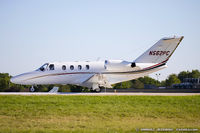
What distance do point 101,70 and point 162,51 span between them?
6.33 m

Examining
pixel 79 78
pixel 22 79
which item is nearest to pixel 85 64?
pixel 79 78

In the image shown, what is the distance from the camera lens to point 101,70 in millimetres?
28531

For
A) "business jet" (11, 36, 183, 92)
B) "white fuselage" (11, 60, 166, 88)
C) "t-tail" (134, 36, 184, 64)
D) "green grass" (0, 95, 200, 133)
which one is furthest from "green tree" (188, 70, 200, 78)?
"green grass" (0, 95, 200, 133)

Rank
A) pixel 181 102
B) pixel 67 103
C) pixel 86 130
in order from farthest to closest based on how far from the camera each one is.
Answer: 1. pixel 181 102
2. pixel 67 103
3. pixel 86 130

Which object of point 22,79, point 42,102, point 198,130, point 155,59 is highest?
point 155,59

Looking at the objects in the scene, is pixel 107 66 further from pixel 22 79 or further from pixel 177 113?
pixel 177 113

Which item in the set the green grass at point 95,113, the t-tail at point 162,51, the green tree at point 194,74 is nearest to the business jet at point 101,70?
the t-tail at point 162,51

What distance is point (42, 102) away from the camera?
60.8 feet

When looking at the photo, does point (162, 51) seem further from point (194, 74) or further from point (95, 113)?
point (194, 74)

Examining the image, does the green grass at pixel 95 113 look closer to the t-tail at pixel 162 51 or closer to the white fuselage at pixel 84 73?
the white fuselage at pixel 84 73

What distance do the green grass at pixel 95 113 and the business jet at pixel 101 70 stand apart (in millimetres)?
7945

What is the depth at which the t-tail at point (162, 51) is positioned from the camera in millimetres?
28922

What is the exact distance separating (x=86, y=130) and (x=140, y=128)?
2511 millimetres

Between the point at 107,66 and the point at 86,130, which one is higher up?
the point at 107,66
